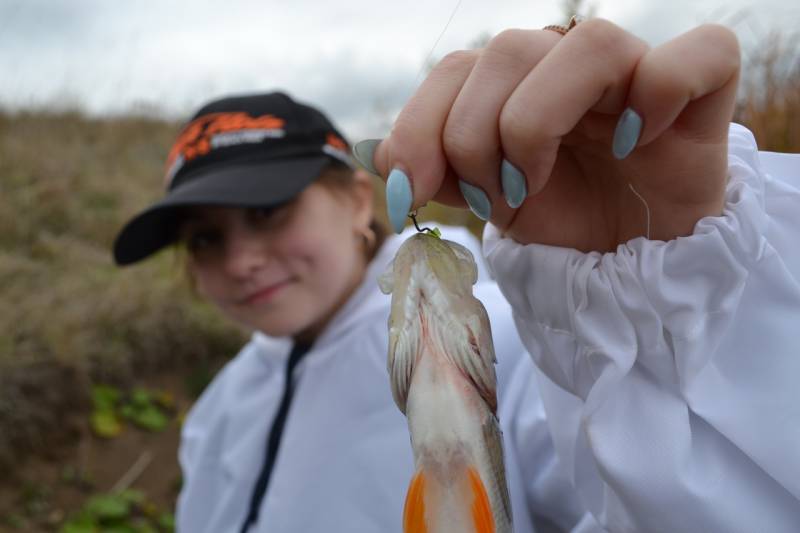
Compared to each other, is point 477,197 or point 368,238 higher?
point 477,197

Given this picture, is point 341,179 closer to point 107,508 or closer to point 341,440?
point 341,440

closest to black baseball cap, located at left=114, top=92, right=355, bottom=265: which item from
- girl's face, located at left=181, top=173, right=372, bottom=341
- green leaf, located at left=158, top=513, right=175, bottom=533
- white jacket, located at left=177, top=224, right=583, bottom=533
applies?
girl's face, located at left=181, top=173, right=372, bottom=341

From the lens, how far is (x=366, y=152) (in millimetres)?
951

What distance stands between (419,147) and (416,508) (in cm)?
46

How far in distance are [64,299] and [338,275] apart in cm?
317

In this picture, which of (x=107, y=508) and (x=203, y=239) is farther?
(x=107, y=508)

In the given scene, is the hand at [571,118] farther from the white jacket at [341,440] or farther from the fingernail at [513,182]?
the white jacket at [341,440]

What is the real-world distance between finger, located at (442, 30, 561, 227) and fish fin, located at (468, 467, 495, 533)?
361 mm

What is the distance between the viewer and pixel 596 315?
1052 mm

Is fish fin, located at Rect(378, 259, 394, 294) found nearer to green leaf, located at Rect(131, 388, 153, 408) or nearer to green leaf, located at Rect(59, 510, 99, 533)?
green leaf, located at Rect(59, 510, 99, 533)

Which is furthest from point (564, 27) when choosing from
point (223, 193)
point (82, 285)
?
point (82, 285)

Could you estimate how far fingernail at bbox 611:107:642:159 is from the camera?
0.81 m

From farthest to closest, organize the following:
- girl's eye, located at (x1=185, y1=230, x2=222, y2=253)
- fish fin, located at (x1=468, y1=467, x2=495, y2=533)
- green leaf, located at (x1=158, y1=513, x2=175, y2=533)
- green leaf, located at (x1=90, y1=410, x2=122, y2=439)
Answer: green leaf, located at (x1=90, y1=410, x2=122, y2=439)
green leaf, located at (x1=158, y1=513, x2=175, y2=533)
girl's eye, located at (x1=185, y1=230, x2=222, y2=253)
fish fin, located at (x1=468, y1=467, x2=495, y2=533)

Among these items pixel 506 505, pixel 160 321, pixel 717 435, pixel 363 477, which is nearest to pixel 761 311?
pixel 717 435
